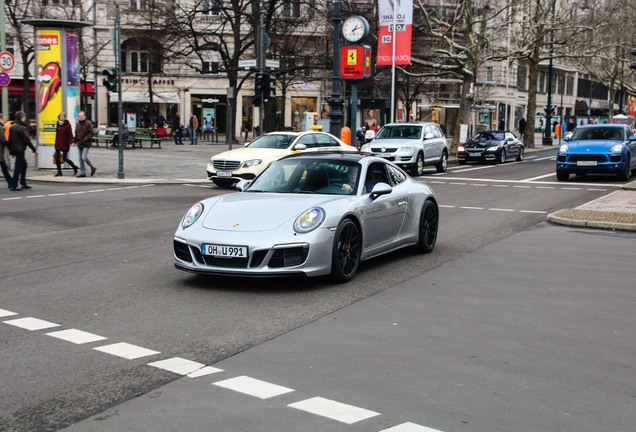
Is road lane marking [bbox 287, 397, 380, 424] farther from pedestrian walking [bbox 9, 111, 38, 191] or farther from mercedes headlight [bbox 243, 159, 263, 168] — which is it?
pedestrian walking [bbox 9, 111, 38, 191]

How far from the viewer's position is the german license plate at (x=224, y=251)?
7.56 metres

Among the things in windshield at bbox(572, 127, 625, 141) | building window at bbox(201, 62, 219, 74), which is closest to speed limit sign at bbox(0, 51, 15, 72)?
building window at bbox(201, 62, 219, 74)

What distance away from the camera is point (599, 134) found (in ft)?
78.5

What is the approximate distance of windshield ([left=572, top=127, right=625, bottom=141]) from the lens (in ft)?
77.9

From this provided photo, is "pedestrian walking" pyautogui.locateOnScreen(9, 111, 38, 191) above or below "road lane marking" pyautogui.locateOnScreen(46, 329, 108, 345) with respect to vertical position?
above

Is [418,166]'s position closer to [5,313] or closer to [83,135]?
[83,135]

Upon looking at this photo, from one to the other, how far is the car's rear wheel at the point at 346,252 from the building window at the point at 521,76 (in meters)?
69.8

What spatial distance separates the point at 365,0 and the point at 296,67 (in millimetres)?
20228

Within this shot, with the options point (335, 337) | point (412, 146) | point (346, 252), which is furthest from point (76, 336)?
point (412, 146)

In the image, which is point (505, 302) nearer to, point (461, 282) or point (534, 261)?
point (461, 282)

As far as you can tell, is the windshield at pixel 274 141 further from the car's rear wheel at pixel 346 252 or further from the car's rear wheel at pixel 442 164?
the car's rear wheel at pixel 346 252

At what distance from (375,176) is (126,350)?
451 cm

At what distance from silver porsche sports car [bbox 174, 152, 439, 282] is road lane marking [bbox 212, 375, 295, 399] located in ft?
8.52

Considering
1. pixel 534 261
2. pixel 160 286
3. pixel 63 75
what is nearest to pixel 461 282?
pixel 534 261
